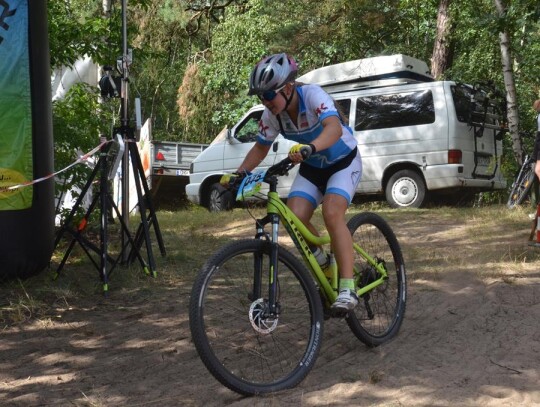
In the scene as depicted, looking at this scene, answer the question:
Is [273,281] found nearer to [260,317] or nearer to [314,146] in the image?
[260,317]

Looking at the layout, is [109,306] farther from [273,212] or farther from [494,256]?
[494,256]

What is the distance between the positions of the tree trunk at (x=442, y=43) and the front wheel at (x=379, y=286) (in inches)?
570

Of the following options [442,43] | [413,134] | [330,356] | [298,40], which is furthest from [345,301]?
[298,40]

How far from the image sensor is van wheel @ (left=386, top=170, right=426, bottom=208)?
12.8 metres

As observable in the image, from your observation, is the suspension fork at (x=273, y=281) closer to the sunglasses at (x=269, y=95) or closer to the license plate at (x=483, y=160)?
the sunglasses at (x=269, y=95)

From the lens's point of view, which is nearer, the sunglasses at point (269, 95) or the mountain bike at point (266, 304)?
the mountain bike at point (266, 304)

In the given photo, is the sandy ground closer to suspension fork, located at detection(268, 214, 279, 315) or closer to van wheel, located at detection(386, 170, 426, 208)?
suspension fork, located at detection(268, 214, 279, 315)

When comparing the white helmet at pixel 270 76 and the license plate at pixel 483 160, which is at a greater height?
the white helmet at pixel 270 76

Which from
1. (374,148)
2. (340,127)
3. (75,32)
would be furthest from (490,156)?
(340,127)

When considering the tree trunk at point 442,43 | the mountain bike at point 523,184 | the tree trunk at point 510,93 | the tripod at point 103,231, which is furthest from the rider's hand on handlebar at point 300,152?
the tree trunk at point 442,43

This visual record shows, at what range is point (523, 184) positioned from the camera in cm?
1244

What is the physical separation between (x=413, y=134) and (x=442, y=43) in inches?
283

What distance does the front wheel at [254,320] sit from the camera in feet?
12.2

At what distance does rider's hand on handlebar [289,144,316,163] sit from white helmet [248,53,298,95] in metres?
0.40
